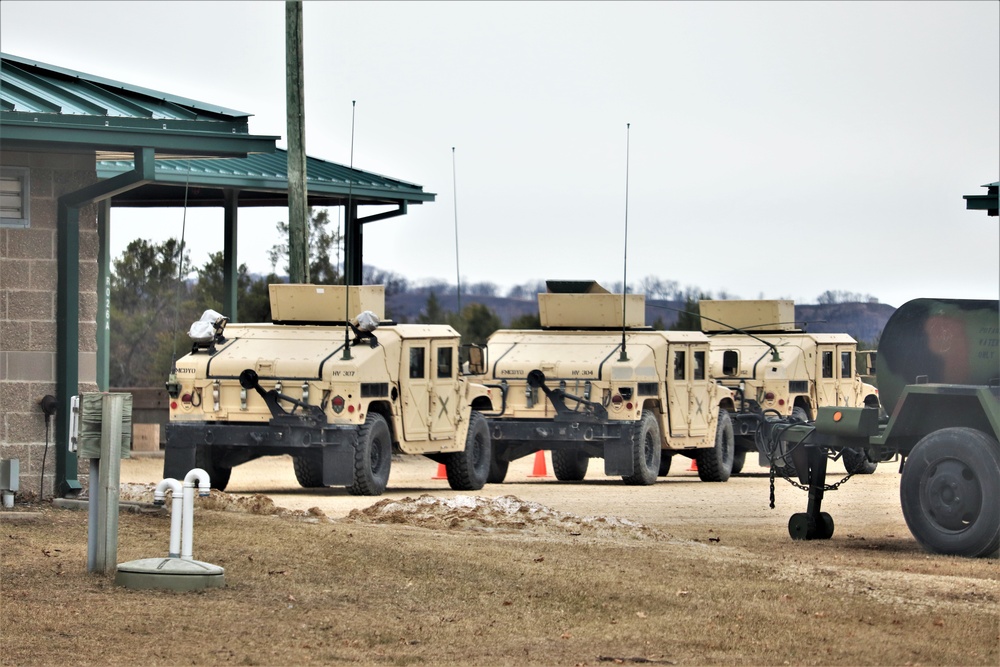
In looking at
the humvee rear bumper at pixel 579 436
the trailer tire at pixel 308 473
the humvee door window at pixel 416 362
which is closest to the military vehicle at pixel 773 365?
the humvee rear bumper at pixel 579 436

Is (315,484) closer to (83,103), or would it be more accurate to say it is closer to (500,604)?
(83,103)

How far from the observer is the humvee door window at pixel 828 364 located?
28297 mm

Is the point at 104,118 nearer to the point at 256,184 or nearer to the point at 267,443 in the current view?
the point at 267,443

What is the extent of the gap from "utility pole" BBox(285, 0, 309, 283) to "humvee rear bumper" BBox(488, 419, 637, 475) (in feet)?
10.8

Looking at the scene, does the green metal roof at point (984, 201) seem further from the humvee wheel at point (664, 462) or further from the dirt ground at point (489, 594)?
the humvee wheel at point (664, 462)

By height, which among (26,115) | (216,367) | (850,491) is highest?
(26,115)

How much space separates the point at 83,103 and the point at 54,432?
2888 mm

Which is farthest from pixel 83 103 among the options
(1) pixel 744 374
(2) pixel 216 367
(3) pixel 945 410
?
(1) pixel 744 374

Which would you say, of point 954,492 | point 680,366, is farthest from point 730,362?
point 954,492

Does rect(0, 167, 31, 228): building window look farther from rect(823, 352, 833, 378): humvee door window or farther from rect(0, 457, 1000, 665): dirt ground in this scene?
rect(823, 352, 833, 378): humvee door window

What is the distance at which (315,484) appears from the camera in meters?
21.1

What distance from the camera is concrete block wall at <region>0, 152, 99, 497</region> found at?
14.7 m

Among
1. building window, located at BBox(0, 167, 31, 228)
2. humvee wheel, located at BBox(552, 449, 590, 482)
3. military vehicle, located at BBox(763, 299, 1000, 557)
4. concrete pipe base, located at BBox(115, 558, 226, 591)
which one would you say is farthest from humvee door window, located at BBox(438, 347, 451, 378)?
concrete pipe base, located at BBox(115, 558, 226, 591)

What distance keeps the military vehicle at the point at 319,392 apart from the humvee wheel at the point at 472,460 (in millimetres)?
299
